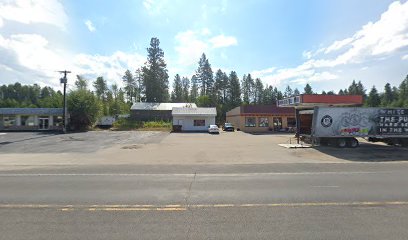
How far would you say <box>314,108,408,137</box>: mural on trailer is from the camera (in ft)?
81.3

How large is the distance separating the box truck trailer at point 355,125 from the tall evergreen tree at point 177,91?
88581 millimetres

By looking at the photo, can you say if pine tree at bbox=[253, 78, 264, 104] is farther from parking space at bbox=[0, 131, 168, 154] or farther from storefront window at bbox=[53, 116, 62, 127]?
parking space at bbox=[0, 131, 168, 154]

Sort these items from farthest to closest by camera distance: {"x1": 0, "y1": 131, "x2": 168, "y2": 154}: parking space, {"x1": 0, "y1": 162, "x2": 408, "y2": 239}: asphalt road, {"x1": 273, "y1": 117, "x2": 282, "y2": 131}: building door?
1. {"x1": 273, "y1": 117, "x2": 282, "y2": 131}: building door
2. {"x1": 0, "y1": 131, "x2": 168, "y2": 154}: parking space
3. {"x1": 0, "y1": 162, "x2": 408, "y2": 239}: asphalt road

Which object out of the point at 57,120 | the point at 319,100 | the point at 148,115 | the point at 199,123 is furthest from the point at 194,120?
the point at 319,100

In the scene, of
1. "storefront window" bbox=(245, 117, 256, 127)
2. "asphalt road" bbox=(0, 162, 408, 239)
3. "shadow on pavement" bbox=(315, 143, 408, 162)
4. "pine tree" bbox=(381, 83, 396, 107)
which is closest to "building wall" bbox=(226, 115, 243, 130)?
"storefront window" bbox=(245, 117, 256, 127)

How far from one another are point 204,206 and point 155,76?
8302 cm

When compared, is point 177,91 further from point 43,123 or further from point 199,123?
point 43,123

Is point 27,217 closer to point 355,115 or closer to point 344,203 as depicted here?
point 344,203

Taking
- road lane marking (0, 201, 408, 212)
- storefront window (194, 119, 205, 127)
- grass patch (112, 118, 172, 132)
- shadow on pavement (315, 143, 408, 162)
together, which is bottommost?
shadow on pavement (315, 143, 408, 162)

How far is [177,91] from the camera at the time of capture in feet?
374

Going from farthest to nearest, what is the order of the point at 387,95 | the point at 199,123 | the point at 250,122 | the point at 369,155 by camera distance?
the point at 387,95 → the point at 199,123 → the point at 250,122 → the point at 369,155

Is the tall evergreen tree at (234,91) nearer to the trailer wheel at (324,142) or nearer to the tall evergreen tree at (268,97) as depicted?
the tall evergreen tree at (268,97)

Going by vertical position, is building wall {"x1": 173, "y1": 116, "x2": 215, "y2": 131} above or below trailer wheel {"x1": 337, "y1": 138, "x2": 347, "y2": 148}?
above

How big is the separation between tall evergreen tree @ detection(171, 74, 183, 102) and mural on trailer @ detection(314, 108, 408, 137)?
88.7m
